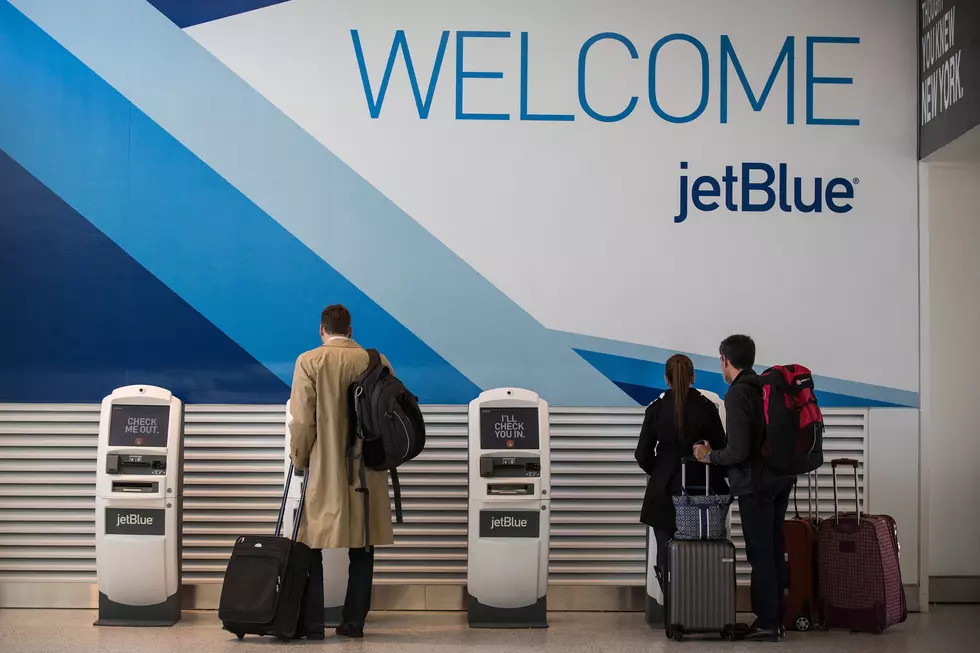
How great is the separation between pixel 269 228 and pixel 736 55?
2.80m

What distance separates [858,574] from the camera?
4984 millimetres

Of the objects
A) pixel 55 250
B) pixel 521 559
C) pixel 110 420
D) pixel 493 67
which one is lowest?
pixel 521 559

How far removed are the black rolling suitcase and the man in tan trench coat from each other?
97 mm

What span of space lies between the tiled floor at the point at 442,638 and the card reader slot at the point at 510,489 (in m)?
0.69

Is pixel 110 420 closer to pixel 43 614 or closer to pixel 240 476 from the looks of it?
pixel 240 476

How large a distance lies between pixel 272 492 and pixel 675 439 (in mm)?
2218

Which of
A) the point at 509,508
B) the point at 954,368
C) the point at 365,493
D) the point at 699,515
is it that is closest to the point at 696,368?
the point at 699,515

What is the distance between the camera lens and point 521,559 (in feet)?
16.4

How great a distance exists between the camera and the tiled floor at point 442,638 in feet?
15.4

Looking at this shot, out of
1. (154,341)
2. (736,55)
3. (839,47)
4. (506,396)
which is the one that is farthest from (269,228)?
(839,47)

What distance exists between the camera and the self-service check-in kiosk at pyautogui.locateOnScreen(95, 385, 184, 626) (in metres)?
5.00

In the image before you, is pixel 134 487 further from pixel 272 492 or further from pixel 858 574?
pixel 858 574

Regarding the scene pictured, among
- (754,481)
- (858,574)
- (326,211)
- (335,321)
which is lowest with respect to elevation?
(858,574)

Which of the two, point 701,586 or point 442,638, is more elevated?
point 701,586
